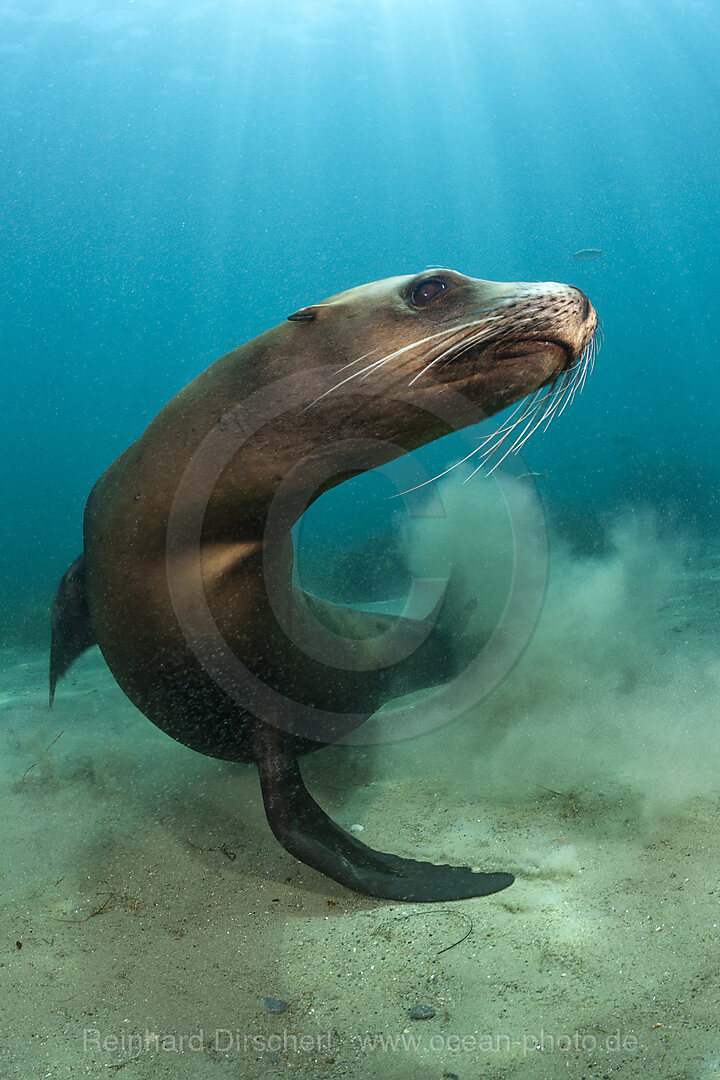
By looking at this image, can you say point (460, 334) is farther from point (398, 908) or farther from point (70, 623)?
point (70, 623)

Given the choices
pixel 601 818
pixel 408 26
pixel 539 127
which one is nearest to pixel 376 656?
pixel 601 818

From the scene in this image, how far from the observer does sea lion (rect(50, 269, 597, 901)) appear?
2.15 meters

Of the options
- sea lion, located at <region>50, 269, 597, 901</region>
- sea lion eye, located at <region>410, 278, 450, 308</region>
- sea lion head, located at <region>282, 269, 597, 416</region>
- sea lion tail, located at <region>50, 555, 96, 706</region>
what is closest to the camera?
sea lion head, located at <region>282, 269, 597, 416</region>

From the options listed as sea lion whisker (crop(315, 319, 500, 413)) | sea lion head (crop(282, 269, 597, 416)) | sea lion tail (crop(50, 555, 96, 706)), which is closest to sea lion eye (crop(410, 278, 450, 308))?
sea lion head (crop(282, 269, 597, 416))

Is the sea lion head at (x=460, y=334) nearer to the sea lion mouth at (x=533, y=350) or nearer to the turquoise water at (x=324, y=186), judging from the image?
the sea lion mouth at (x=533, y=350)

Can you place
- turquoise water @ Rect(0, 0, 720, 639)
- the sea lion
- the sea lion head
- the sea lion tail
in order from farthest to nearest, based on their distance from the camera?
turquoise water @ Rect(0, 0, 720, 639), the sea lion tail, the sea lion, the sea lion head

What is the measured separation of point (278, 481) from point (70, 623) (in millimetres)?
1840

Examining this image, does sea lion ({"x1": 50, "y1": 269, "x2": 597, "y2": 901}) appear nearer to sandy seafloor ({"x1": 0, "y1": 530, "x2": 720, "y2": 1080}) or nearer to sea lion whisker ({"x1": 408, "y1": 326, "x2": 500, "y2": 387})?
sea lion whisker ({"x1": 408, "y1": 326, "x2": 500, "y2": 387})

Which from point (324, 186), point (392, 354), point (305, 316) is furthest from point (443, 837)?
point (324, 186)

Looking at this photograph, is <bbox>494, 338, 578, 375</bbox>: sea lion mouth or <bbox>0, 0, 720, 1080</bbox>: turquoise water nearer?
<bbox>0, 0, 720, 1080</bbox>: turquoise water

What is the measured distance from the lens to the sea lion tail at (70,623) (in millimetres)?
3344

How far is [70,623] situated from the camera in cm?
349

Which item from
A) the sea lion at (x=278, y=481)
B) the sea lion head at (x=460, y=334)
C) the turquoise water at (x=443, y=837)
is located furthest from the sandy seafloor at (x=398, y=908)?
the sea lion head at (x=460, y=334)

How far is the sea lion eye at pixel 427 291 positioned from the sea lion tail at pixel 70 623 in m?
2.19
